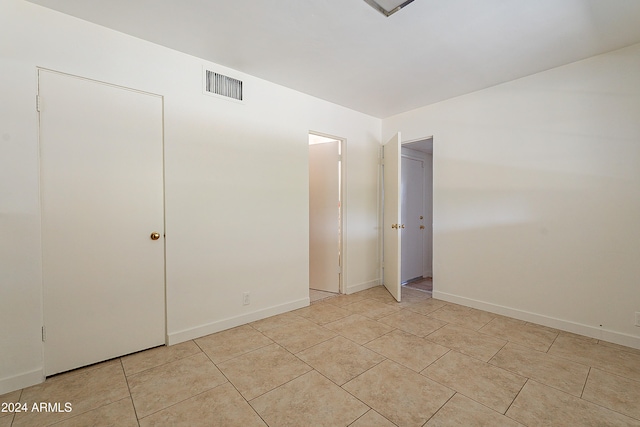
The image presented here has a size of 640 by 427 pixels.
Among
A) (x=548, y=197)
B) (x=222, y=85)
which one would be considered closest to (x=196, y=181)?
(x=222, y=85)

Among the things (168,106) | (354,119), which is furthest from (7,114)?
(354,119)

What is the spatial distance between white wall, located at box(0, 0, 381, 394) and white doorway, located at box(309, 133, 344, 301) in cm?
16

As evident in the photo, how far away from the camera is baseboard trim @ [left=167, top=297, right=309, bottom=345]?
2.41 m

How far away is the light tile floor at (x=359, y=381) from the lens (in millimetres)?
1549

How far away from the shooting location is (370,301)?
11.5 ft

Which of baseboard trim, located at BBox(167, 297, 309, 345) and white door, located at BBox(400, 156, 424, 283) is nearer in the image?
baseboard trim, located at BBox(167, 297, 309, 345)

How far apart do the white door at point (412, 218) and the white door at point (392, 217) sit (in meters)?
0.57

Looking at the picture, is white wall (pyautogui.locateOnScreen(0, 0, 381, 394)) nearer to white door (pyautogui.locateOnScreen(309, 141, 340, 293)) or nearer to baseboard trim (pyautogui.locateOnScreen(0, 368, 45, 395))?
baseboard trim (pyautogui.locateOnScreen(0, 368, 45, 395))

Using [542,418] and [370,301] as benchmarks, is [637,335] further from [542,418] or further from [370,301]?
[370,301]

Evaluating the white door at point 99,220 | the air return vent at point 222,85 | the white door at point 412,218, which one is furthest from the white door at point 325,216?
the white door at point 99,220

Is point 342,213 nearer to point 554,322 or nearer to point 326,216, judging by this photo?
point 326,216

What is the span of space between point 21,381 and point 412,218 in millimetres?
4844

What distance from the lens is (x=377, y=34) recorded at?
2.16 m

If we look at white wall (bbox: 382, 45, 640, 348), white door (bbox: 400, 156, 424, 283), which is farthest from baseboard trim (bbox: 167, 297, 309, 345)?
white door (bbox: 400, 156, 424, 283)
